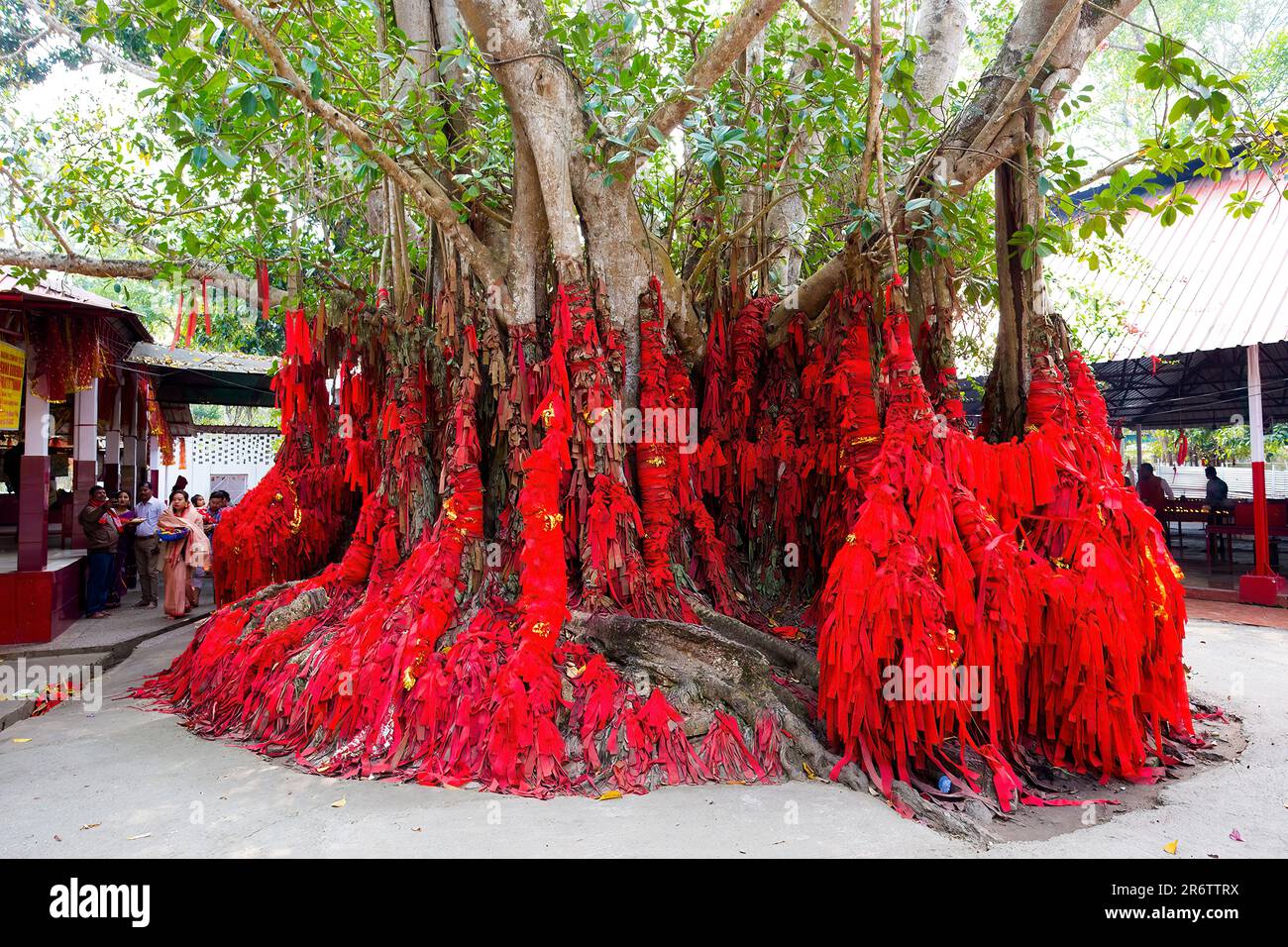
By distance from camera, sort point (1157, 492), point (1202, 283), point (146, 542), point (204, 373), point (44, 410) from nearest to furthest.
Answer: point (44, 410)
point (146, 542)
point (1202, 283)
point (204, 373)
point (1157, 492)

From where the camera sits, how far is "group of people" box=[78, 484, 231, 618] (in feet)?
22.4

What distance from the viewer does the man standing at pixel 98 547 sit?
6.75 meters

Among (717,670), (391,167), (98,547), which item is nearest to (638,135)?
(391,167)

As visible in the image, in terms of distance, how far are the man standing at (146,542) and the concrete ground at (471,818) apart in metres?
4.68

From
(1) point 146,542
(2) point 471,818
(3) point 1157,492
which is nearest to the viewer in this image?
(2) point 471,818

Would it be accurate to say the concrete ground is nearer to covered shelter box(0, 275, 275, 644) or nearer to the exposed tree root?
the exposed tree root

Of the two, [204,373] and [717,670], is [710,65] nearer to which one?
[717,670]

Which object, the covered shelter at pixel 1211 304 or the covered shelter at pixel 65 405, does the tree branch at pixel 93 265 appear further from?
the covered shelter at pixel 1211 304

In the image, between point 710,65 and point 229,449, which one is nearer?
point 710,65

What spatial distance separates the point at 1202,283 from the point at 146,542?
11809 millimetres

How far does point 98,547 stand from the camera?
22.4ft

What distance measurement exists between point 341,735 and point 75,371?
206 inches
